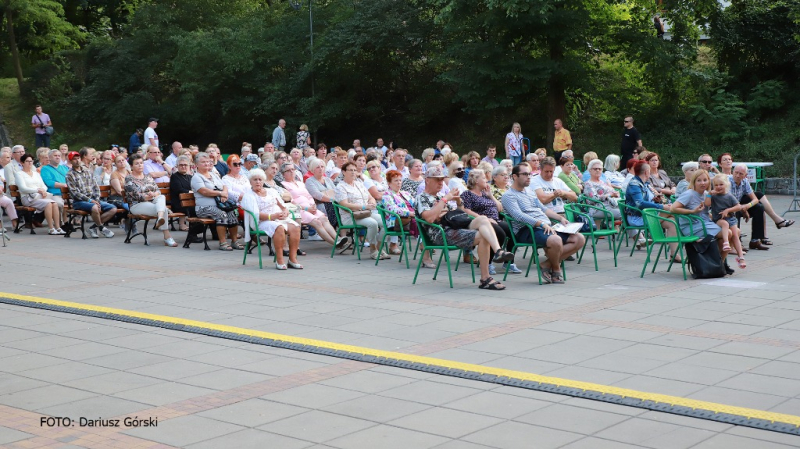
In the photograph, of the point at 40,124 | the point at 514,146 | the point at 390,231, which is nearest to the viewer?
the point at 390,231

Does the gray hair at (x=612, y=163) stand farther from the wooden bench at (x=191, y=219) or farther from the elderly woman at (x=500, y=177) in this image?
the wooden bench at (x=191, y=219)

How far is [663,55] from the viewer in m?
26.3

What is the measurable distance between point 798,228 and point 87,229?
477 inches

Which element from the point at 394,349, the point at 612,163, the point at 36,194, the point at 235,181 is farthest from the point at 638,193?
the point at 36,194

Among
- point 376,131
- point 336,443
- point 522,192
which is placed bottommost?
point 336,443

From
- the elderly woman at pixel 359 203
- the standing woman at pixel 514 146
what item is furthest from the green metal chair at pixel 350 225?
the standing woman at pixel 514 146

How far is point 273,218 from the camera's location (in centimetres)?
1252

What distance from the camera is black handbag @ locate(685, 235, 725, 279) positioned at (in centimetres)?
1079

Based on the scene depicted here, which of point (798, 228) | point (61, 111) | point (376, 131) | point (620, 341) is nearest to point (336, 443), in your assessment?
point (620, 341)

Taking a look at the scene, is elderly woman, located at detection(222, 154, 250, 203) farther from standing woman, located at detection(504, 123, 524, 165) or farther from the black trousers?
standing woman, located at detection(504, 123, 524, 165)

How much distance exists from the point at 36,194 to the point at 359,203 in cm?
699

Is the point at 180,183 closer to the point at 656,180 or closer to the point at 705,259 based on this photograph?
the point at 656,180

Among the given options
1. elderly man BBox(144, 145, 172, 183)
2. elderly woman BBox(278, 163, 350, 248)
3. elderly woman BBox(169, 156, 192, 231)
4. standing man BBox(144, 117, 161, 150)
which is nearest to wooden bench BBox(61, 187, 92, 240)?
elderly man BBox(144, 145, 172, 183)

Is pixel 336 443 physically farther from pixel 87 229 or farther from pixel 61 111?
pixel 61 111
